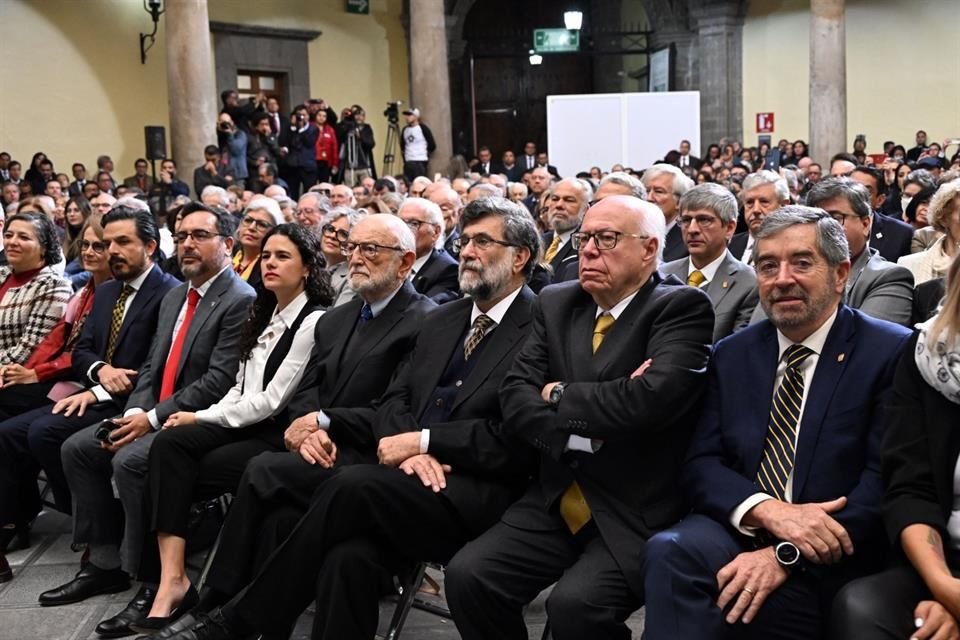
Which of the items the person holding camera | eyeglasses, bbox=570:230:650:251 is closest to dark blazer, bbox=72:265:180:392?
eyeglasses, bbox=570:230:650:251

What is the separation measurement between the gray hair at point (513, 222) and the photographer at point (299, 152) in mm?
11320

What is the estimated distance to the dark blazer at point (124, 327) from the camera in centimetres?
510

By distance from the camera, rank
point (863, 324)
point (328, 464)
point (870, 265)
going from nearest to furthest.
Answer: point (863, 324)
point (328, 464)
point (870, 265)

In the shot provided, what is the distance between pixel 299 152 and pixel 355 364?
11.4 metres

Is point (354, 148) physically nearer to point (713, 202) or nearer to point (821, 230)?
point (713, 202)

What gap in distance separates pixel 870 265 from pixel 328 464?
2027 millimetres

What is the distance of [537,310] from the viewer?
367 centimetres

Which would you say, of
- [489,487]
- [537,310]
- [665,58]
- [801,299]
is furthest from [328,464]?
[665,58]

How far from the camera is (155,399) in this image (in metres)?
4.84

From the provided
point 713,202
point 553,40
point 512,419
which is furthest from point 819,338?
point 553,40

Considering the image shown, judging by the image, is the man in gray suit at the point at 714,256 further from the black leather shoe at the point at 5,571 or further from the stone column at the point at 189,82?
the stone column at the point at 189,82

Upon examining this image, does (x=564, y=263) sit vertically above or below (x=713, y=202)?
below

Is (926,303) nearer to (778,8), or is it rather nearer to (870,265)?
(870,265)

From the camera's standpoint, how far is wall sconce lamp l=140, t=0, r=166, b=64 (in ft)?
54.0
